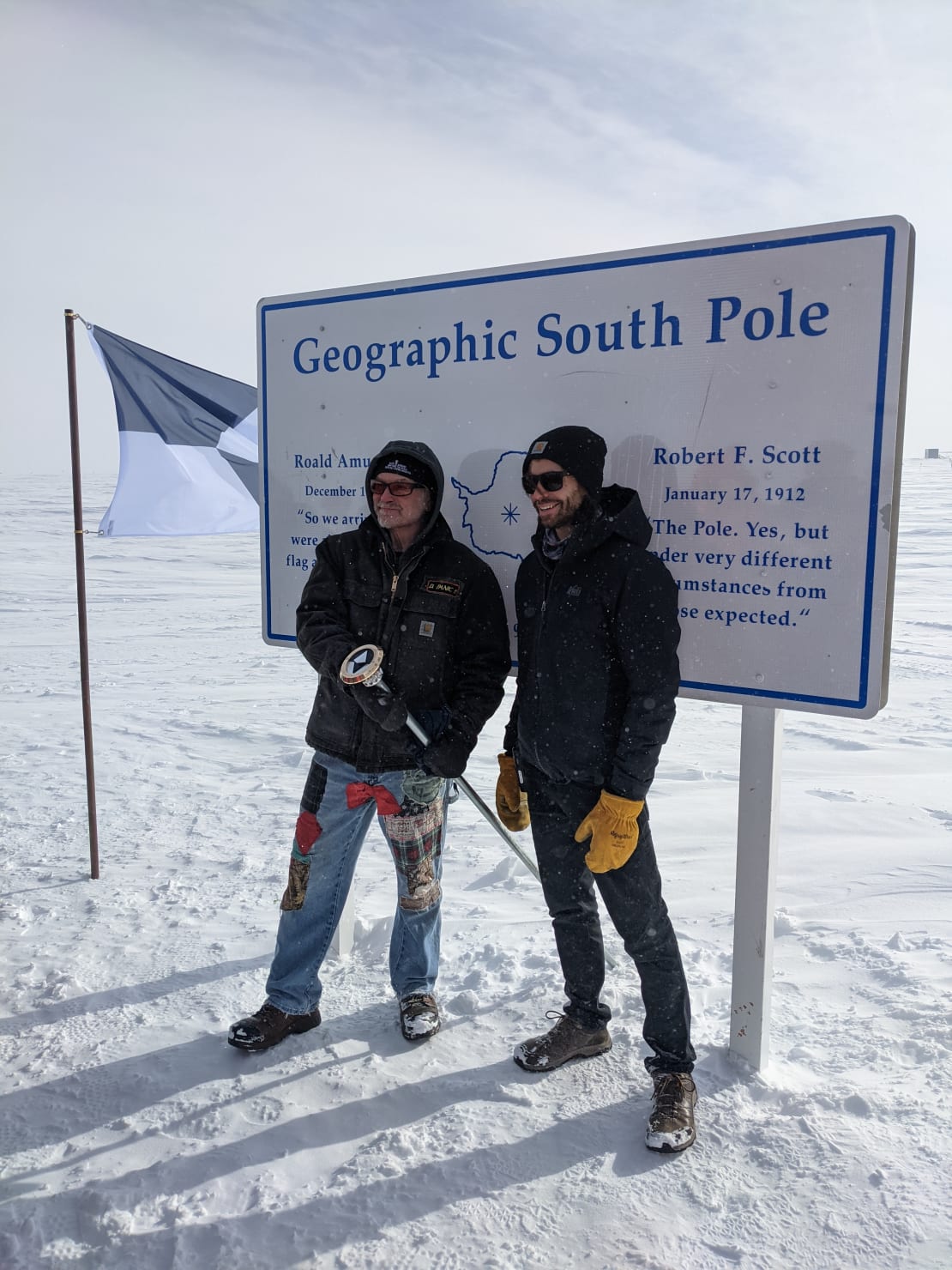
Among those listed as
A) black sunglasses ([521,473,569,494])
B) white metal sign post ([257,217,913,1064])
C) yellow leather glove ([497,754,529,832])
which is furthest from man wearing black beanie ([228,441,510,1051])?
black sunglasses ([521,473,569,494])

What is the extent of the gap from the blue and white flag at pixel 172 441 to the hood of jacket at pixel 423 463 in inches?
64.7

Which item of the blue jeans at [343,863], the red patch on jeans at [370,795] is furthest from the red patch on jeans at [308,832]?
the red patch on jeans at [370,795]

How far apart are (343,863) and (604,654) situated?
1242mm

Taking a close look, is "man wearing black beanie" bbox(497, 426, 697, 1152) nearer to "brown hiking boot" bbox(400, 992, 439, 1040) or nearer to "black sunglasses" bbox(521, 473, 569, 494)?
"black sunglasses" bbox(521, 473, 569, 494)

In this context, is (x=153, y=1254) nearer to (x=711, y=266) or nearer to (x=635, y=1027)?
(x=635, y=1027)

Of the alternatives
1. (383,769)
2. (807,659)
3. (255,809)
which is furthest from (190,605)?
(807,659)

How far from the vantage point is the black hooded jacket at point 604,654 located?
2400 mm

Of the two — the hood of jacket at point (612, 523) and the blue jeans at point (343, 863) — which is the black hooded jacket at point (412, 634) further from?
the hood of jacket at point (612, 523)

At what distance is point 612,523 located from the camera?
2.45 m

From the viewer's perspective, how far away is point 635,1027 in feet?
9.85

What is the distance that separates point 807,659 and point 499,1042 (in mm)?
1633

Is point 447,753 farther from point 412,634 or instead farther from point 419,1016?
point 419,1016

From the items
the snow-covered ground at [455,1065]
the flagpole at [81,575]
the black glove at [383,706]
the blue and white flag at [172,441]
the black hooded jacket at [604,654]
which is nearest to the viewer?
the snow-covered ground at [455,1065]

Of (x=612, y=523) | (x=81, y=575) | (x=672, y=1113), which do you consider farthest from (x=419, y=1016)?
(x=81, y=575)
